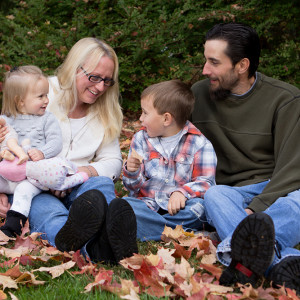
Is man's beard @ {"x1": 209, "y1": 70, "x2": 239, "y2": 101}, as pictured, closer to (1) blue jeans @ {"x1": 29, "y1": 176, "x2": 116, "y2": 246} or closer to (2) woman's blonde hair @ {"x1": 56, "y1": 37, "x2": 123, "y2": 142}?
(2) woman's blonde hair @ {"x1": 56, "y1": 37, "x2": 123, "y2": 142}

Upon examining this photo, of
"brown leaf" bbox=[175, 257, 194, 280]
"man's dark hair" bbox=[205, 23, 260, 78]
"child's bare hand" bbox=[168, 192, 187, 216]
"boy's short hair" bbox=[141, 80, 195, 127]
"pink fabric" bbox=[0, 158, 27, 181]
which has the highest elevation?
"man's dark hair" bbox=[205, 23, 260, 78]

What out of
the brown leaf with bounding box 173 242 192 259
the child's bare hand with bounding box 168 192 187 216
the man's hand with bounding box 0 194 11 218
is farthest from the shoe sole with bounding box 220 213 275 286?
the man's hand with bounding box 0 194 11 218

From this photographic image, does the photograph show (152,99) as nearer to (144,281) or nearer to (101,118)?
(101,118)

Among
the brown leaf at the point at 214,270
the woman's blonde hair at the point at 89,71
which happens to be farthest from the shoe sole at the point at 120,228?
the woman's blonde hair at the point at 89,71

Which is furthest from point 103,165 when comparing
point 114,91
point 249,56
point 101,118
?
point 249,56

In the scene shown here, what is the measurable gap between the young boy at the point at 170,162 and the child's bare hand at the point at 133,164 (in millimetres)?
28

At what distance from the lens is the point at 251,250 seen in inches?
98.6

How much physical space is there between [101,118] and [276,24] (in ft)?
22.9

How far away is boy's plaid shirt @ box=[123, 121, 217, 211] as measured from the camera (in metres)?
3.65

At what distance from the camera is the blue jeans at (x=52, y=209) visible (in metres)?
3.25

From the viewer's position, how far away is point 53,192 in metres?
3.70

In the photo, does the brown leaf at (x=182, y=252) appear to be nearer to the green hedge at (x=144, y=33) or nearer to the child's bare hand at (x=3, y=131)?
the child's bare hand at (x=3, y=131)

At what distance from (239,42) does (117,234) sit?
1938 mm

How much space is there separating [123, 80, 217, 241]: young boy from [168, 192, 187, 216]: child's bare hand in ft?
0.06
